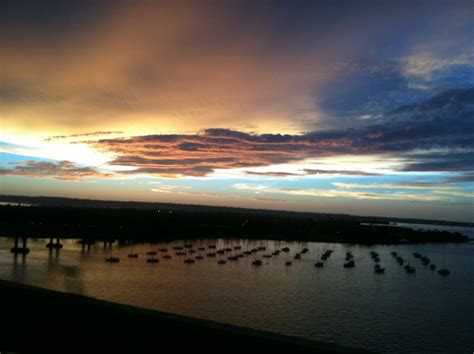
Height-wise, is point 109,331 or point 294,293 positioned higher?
point 109,331

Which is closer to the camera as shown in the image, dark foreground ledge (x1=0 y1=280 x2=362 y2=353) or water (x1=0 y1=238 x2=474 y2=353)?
dark foreground ledge (x1=0 y1=280 x2=362 y2=353)

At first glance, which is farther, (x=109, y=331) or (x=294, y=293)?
(x=294, y=293)

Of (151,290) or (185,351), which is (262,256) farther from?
(185,351)

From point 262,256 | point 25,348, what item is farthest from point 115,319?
point 262,256

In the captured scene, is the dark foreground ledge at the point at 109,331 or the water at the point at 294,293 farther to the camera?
the water at the point at 294,293
